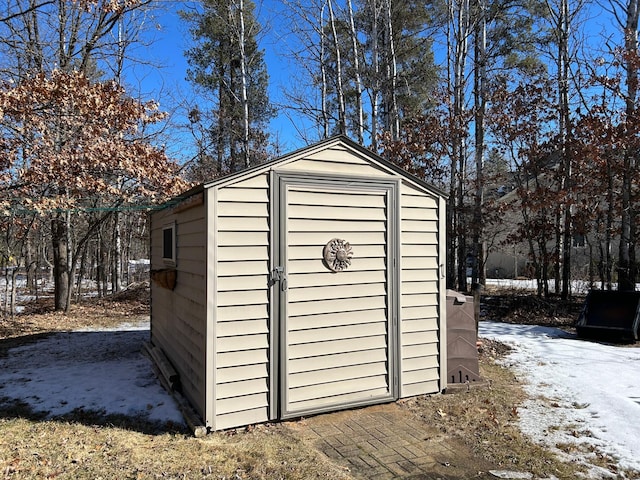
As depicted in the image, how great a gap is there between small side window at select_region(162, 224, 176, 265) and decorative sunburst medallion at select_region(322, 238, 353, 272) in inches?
67.0

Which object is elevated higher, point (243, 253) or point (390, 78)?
point (390, 78)

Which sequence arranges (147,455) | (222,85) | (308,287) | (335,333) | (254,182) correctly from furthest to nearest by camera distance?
(222,85), (335,333), (308,287), (254,182), (147,455)

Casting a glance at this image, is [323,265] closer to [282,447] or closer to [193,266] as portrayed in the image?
[193,266]

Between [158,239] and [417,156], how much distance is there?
791 centimetres

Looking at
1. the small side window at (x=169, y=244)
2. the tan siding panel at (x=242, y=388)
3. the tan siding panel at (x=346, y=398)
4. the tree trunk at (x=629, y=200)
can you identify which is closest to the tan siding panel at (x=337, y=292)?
the tan siding panel at (x=242, y=388)

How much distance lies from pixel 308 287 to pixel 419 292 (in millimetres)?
1219

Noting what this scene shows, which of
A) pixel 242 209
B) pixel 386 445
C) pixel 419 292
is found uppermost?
pixel 242 209

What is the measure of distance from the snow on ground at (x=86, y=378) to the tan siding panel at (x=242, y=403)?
48cm

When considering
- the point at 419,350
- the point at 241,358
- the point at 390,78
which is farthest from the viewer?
the point at 390,78

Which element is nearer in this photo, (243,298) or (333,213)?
(243,298)

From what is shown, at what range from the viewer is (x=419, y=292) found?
4.60m

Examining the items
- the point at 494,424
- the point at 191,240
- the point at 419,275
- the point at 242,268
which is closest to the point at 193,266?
the point at 191,240

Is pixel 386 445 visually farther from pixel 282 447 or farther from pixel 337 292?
pixel 337 292

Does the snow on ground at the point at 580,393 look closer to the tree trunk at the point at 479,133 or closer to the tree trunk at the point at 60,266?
the tree trunk at the point at 479,133
